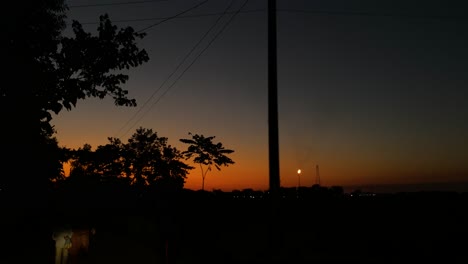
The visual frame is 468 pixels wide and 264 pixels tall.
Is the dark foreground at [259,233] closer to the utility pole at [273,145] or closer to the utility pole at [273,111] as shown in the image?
the utility pole at [273,145]

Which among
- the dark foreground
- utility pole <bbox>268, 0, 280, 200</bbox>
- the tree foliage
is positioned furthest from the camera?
the tree foliage

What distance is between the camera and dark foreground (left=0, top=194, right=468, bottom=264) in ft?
47.8

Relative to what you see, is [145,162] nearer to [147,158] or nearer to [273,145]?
[147,158]

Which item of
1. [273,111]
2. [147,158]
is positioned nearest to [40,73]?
[273,111]

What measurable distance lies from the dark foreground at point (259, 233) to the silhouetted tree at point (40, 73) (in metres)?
1.86

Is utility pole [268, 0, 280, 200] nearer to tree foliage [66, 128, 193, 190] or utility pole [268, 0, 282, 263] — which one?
utility pole [268, 0, 282, 263]

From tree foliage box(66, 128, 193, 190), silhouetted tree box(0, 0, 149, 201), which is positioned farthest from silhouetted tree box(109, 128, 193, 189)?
silhouetted tree box(0, 0, 149, 201)

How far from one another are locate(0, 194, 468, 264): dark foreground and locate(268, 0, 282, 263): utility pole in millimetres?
49

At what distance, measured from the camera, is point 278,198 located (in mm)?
9000

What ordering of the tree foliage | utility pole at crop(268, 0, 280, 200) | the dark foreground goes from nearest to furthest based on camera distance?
utility pole at crop(268, 0, 280, 200) < the dark foreground < the tree foliage

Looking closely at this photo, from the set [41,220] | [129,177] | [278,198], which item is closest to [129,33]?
[278,198]

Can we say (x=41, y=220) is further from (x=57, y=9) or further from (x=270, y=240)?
(x=270, y=240)

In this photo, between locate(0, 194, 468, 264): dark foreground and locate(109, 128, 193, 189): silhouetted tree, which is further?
locate(109, 128, 193, 189): silhouetted tree

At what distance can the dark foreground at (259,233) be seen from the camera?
14.6 meters
